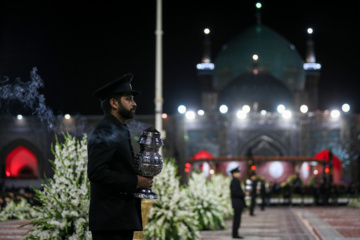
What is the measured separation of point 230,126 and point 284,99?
10.8 m

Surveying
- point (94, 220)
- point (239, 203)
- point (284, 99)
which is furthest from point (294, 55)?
point (94, 220)

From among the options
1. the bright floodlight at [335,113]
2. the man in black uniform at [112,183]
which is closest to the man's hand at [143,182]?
the man in black uniform at [112,183]

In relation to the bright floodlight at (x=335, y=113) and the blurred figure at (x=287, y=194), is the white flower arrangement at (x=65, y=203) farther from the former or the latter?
the bright floodlight at (x=335, y=113)

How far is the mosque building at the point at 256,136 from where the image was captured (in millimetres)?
50344

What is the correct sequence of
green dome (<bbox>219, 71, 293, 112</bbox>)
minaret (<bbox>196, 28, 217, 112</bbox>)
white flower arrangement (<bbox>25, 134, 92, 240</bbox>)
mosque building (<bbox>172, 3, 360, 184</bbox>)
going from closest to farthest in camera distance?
white flower arrangement (<bbox>25, 134, 92, 240</bbox>), mosque building (<bbox>172, 3, 360, 184</bbox>), green dome (<bbox>219, 71, 293, 112</bbox>), minaret (<bbox>196, 28, 217, 112</bbox>)

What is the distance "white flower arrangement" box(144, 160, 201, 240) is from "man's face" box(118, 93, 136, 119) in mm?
6189

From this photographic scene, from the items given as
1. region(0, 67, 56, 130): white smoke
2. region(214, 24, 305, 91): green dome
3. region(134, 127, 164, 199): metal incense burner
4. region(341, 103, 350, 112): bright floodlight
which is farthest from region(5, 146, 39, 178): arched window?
region(134, 127, 164, 199): metal incense burner

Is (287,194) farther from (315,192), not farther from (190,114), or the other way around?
(190,114)

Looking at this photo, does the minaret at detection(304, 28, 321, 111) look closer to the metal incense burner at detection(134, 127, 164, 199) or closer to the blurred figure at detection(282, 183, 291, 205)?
the blurred figure at detection(282, 183, 291, 205)

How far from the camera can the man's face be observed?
15.8ft

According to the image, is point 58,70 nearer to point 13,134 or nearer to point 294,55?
point 13,134

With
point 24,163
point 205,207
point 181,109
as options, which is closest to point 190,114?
point 181,109

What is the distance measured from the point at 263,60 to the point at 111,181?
6427cm

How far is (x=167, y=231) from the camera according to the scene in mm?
11156
